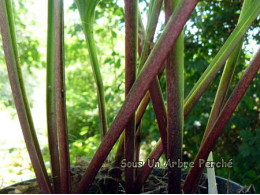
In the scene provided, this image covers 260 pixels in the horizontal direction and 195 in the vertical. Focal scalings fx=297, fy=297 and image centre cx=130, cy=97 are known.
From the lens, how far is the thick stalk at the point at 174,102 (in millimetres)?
478

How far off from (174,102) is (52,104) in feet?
0.82

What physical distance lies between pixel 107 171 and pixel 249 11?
431mm

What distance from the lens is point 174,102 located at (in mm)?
489

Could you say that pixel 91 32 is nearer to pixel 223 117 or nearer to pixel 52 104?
pixel 52 104

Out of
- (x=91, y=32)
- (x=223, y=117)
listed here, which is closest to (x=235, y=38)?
(x=223, y=117)

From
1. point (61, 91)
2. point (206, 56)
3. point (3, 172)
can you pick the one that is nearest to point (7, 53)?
point (61, 91)

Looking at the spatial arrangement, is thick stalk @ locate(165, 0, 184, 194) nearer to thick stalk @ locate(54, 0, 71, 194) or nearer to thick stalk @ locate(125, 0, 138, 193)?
thick stalk @ locate(125, 0, 138, 193)

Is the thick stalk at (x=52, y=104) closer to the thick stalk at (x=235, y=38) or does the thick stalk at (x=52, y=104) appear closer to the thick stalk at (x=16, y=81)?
the thick stalk at (x=16, y=81)

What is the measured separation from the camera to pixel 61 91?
21.5 inches

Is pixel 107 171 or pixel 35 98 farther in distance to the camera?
pixel 35 98

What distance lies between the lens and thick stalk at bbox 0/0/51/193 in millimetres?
541

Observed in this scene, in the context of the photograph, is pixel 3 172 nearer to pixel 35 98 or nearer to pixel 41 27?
pixel 41 27

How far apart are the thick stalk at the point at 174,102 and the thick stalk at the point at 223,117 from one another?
4 cm

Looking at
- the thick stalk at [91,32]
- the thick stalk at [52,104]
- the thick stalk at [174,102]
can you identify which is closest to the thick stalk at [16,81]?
the thick stalk at [52,104]
